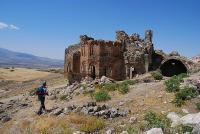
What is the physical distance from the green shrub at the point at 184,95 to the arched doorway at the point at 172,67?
20.2m

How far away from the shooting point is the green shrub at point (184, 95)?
68.5 feet

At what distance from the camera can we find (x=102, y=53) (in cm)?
4056

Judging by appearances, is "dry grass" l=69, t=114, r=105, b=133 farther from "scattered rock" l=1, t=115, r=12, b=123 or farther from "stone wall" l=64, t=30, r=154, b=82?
"stone wall" l=64, t=30, r=154, b=82

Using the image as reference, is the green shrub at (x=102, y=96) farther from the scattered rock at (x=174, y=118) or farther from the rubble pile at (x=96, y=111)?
the scattered rock at (x=174, y=118)

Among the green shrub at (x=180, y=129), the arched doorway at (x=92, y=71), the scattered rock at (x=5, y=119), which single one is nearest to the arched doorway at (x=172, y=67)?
the arched doorway at (x=92, y=71)

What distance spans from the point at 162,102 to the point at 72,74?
22836 mm

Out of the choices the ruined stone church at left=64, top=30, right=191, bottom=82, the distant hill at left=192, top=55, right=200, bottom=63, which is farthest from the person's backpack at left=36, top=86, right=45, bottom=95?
the distant hill at left=192, top=55, right=200, bottom=63

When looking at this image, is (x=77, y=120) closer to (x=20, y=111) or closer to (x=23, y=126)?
(x=23, y=126)

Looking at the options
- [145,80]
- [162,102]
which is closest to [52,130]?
[162,102]

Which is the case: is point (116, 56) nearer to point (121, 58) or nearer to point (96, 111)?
point (121, 58)

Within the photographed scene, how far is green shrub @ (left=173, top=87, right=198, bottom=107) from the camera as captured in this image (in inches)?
822

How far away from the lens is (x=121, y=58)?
41656 millimetres

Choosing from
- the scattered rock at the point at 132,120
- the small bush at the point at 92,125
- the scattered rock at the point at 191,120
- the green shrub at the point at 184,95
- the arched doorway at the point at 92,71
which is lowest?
the small bush at the point at 92,125

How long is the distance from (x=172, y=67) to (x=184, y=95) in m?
22.1
